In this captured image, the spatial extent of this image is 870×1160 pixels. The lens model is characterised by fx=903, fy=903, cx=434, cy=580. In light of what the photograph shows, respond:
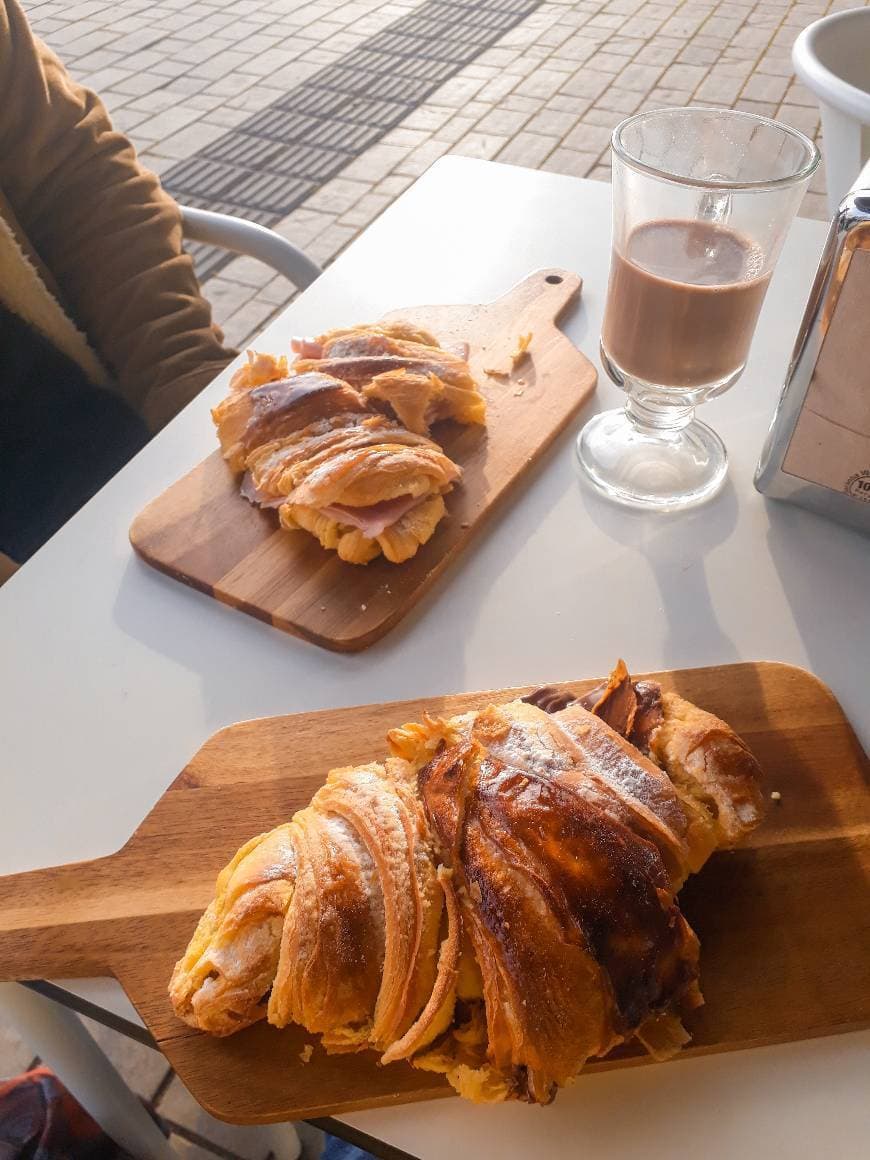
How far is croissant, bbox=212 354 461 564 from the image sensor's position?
87 cm

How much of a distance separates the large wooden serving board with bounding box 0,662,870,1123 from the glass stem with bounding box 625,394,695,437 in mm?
302

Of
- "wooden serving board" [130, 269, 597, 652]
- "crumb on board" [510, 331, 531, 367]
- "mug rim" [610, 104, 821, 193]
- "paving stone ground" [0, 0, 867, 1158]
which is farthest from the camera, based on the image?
"paving stone ground" [0, 0, 867, 1158]

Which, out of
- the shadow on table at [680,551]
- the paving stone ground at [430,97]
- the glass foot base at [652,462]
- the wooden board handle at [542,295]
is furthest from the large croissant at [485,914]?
the paving stone ground at [430,97]

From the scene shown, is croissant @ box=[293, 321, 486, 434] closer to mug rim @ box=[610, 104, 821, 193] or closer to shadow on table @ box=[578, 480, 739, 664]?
shadow on table @ box=[578, 480, 739, 664]

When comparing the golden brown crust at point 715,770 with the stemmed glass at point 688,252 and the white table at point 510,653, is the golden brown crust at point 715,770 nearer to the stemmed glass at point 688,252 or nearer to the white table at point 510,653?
the white table at point 510,653

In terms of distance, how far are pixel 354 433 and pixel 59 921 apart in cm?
51

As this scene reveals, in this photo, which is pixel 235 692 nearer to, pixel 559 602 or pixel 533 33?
pixel 559 602

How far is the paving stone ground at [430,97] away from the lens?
3.00 m

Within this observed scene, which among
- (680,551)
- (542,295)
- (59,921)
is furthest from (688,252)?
(59,921)

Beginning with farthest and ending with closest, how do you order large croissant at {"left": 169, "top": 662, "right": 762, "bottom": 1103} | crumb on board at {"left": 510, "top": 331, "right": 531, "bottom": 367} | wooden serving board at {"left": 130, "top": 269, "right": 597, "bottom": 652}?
crumb on board at {"left": 510, "top": 331, "right": 531, "bottom": 367}, wooden serving board at {"left": 130, "top": 269, "right": 597, "bottom": 652}, large croissant at {"left": 169, "top": 662, "right": 762, "bottom": 1103}

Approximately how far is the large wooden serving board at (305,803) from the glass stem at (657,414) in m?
0.30

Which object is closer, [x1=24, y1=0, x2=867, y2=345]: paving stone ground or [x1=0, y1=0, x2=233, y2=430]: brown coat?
[x1=0, y1=0, x2=233, y2=430]: brown coat

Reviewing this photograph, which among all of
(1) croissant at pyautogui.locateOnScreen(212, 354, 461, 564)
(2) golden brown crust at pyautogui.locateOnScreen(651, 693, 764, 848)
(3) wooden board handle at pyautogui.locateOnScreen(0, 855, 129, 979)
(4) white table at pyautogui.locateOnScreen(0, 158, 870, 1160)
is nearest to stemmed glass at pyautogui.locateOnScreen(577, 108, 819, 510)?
(4) white table at pyautogui.locateOnScreen(0, 158, 870, 1160)

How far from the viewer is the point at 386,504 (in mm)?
892
